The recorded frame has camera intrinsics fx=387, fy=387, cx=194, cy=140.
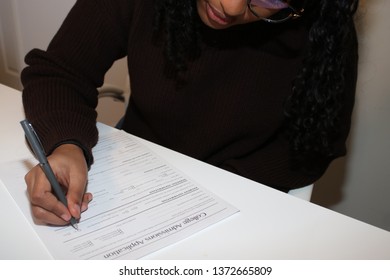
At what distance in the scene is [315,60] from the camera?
0.82 metres

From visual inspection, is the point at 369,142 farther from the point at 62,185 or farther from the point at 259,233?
the point at 62,185

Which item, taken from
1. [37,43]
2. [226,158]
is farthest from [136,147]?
[37,43]

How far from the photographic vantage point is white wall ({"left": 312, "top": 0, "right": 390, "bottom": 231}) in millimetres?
1033

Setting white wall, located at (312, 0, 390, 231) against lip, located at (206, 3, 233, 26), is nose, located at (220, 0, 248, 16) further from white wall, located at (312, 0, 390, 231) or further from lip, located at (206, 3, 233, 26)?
white wall, located at (312, 0, 390, 231)

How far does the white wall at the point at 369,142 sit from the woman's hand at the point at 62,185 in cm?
82

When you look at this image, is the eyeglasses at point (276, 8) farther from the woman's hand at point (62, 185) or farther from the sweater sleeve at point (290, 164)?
the woman's hand at point (62, 185)

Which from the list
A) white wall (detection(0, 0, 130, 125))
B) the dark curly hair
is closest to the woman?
the dark curly hair

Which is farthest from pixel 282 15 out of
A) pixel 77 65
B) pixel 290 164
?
pixel 77 65

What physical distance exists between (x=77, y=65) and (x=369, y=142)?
852 mm

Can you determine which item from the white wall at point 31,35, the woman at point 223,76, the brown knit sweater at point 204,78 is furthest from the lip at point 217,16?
the white wall at point 31,35

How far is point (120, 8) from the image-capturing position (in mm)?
862

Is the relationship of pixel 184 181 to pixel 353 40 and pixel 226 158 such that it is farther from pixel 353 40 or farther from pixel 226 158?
pixel 353 40

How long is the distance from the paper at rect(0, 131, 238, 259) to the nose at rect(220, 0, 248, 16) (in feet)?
0.96
